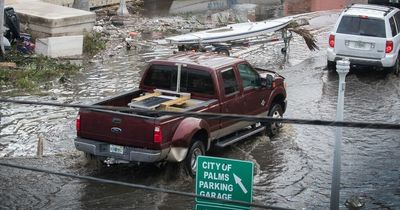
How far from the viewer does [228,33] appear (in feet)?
70.1

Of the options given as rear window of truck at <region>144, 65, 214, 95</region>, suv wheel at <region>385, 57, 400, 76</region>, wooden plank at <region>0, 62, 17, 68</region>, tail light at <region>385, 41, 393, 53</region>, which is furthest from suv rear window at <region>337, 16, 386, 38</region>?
wooden plank at <region>0, 62, 17, 68</region>

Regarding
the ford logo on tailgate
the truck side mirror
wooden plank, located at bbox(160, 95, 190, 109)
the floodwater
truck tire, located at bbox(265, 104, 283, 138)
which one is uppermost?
the truck side mirror

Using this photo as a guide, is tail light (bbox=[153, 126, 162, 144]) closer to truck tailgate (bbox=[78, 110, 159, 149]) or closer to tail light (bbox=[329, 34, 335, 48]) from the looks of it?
truck tailgate (bbox=[78, 110, 159, 149])

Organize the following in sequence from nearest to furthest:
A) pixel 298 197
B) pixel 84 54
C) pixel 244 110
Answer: pixel 298 197, pixel 244 110, pixel 84 54

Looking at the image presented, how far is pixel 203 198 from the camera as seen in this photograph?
243 inches

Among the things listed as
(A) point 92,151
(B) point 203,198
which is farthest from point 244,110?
(B) point 203,198

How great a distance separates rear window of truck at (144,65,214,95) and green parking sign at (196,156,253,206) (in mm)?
5734

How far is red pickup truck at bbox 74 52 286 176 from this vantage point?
10.7 m

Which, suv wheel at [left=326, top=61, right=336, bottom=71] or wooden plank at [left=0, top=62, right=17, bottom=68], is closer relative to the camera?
wooden plank at [left=0, top=62, right=17, bottom=68]

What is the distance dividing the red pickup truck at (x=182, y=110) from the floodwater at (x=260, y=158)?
20.6 inches

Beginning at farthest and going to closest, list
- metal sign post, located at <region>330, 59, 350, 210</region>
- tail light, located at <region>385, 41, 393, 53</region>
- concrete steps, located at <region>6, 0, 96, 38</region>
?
concrete steps, located at <region>6, 0, 96, 38</region> < tail light, located at <region>385, 41, 393, 53</region> < metal sign post, located at <region>330, 59, 350, 210</region>

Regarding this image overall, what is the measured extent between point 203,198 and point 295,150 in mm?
7351

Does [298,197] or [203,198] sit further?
[298,197]

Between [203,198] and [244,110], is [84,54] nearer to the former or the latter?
[244,110]
